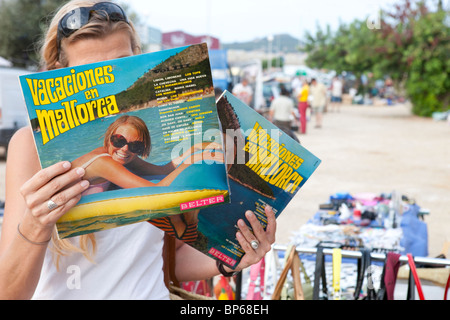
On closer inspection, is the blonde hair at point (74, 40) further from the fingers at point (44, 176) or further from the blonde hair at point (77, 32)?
the fingers at point (44, 176)

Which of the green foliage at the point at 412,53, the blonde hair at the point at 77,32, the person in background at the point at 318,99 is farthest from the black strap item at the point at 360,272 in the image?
the green foliage at the point at 412,53

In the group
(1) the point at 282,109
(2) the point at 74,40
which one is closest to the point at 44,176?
(2) the point at 74,40

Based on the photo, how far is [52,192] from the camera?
1086 mm

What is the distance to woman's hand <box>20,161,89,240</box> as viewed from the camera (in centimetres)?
108

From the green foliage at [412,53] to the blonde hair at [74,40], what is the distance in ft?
66.6

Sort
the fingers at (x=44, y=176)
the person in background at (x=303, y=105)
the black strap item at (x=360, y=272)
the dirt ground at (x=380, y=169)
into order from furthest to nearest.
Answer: the person in background at (x=303, y=105) < the dirt ground at (x=380, y=169) < the black strap item at (x=360, y=272) < the fingers at (x=44, y=176)

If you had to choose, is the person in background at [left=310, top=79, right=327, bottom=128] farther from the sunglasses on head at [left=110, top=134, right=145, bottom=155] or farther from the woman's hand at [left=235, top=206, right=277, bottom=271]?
the sunglasses on head at [left=110, top=134, right=145, bottom=155]

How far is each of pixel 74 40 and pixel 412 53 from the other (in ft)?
67.7

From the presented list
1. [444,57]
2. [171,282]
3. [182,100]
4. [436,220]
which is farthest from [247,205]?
[444,57]

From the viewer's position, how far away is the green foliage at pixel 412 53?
19375 millimetres

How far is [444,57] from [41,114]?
68.5ft

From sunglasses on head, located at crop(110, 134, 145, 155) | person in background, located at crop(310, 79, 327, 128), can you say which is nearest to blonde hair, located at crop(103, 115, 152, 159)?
sunglasses on head, located at crop(110, 134, 145, 155)

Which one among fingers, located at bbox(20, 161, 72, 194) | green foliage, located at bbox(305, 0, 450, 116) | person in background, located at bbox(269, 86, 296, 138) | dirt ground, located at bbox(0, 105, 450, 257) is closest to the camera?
fingers, located at bbox(20, 161, 72, 194)
